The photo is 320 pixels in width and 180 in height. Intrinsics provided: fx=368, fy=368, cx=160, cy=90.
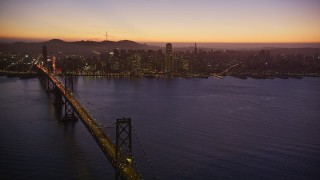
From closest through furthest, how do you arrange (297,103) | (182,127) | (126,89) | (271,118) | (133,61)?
(182,127) < (271,118) < (297,103) < (126,89) < (133,61)

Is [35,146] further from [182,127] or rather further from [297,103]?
[297,103]

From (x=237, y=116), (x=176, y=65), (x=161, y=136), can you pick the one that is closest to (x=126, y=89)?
(x=237, y=116)

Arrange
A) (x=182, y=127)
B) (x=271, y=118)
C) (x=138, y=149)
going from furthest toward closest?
(x=271, y=118)
(x=182, y=127)
(x=138, y=149)

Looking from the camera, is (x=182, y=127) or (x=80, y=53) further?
(x=80, y=53)

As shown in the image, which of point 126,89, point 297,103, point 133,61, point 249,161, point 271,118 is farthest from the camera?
point 133,61

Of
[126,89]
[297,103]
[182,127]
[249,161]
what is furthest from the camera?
[126,89]

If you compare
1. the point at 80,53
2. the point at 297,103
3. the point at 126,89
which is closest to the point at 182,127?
the point at 297,103

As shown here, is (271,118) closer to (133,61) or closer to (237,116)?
(237,116)
